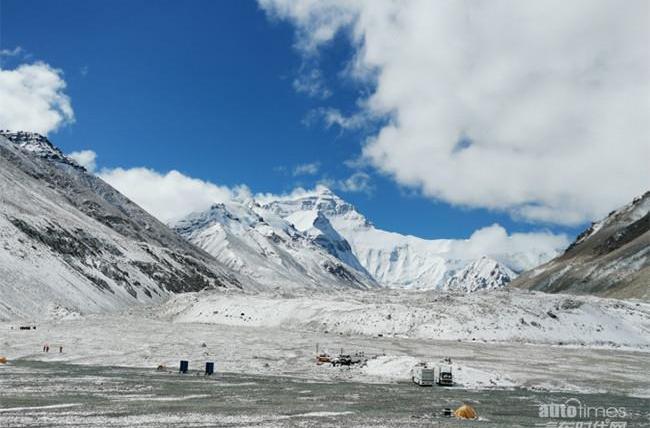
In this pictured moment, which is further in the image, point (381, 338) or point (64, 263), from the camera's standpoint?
point (64, 263)

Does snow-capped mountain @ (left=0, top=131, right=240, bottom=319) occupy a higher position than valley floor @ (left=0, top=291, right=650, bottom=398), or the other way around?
snow-capped mountain @ (left=0, top=131, right=240, bottom=319)

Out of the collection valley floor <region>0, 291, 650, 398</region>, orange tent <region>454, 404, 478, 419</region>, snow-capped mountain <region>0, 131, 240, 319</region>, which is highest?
snow-capped mountain <region>0, 131, 240, 319</region>

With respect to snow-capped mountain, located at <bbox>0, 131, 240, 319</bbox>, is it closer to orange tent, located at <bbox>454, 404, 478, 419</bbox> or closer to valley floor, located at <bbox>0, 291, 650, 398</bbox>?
valley floor, located at <bbox>0, 291, 650, 398</bbox>

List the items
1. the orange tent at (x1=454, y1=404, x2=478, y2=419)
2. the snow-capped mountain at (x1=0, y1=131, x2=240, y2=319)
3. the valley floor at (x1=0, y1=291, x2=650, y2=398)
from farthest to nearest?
1. the snow-capped mountain at (x1=0, y1=131, x2=240, y2=319)
2. the valley floor at (x1=0, y1=291, x2=650, y2=398)
3. the orange tent at (x1=454, y1=404, x2=478, y2=419)

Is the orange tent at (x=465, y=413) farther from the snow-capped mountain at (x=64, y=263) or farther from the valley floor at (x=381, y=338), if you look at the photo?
the snow-capped mountain at (x=64, y=263)

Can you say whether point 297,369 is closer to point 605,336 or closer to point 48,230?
point 605,336

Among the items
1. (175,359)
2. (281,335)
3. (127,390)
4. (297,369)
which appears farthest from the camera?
(281,335)

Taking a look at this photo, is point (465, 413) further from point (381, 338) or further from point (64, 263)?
point (64, 263)

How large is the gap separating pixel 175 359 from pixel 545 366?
33343 millimetres

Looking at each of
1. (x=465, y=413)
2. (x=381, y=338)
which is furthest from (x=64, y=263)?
(x=465, y=413)

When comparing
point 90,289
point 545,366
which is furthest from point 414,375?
point 90,289

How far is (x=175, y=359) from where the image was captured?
54.1 meters

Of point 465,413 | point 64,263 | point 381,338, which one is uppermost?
point 64,263

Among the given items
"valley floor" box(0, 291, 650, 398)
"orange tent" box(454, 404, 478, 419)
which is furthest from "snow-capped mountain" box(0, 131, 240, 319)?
"orange tent" box(454, 404, 478, 419)
